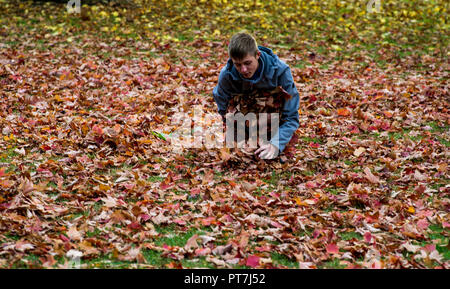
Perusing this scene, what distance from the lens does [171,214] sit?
12.5 ft

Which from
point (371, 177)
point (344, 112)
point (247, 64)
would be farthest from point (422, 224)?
point (344, 112)

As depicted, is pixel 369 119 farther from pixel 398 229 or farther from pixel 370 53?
pixel 370 53

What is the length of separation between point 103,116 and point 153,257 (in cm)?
327

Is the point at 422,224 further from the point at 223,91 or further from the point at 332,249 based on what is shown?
the point at 223,91

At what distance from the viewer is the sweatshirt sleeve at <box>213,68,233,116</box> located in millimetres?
4754

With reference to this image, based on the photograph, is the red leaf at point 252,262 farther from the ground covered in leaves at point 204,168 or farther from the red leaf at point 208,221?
the red leaf at point 208,221

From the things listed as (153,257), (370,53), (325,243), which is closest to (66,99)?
(153,257)

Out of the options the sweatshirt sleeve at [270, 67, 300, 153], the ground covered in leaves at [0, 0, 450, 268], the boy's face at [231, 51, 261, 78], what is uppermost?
the boy's face at [231, 51, 261, 78]

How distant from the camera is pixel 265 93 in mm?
4723

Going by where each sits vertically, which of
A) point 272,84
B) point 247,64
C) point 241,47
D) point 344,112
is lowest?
point 344,112

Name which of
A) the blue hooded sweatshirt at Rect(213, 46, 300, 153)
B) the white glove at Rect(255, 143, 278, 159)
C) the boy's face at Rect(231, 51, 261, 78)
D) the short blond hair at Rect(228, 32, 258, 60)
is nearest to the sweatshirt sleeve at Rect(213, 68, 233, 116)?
the blue hooded sweatshirt at Rect(213, 46, 300, 153)

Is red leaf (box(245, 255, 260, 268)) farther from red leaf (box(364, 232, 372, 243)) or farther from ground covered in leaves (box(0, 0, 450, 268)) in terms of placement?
red leaf (box(364, 232, 372, 243))

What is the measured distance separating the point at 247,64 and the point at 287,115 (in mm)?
772

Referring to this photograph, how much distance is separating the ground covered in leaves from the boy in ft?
1.07
